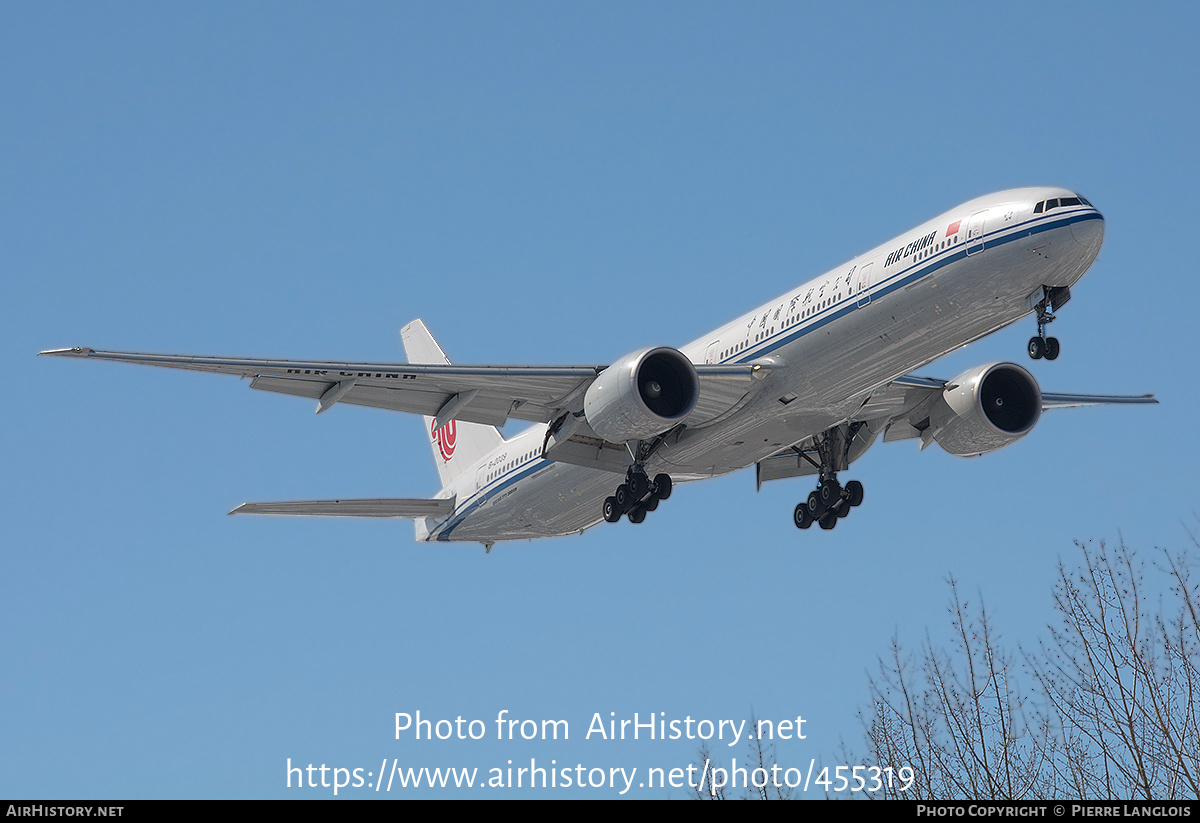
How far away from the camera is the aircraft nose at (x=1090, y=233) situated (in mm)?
26141

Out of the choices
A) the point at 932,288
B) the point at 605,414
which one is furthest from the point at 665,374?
the point at 932,288

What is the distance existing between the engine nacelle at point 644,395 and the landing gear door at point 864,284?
155 inches

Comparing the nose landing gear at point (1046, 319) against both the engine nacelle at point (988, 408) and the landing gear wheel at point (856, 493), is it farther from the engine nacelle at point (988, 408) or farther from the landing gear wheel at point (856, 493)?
the landing gear wheel at point (856, 493)

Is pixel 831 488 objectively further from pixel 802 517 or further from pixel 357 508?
pixel 357 508

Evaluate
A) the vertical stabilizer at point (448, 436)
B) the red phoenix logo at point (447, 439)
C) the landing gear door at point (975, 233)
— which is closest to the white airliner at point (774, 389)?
the landing gear door at point (975, 233)

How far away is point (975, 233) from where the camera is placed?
26938 millimetres

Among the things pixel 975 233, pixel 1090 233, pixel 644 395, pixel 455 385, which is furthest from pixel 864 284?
pixel 455 385

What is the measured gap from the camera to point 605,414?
30.2m

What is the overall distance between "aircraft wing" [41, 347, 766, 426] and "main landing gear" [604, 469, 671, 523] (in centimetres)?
216

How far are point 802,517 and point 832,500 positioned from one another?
1.02 m
